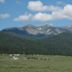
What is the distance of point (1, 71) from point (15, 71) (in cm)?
474

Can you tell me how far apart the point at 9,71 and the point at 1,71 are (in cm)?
349

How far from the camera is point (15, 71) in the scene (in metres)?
78.7

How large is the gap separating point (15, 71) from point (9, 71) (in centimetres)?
194

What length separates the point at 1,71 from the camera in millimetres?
80062

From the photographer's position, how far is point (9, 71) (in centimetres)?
7794
